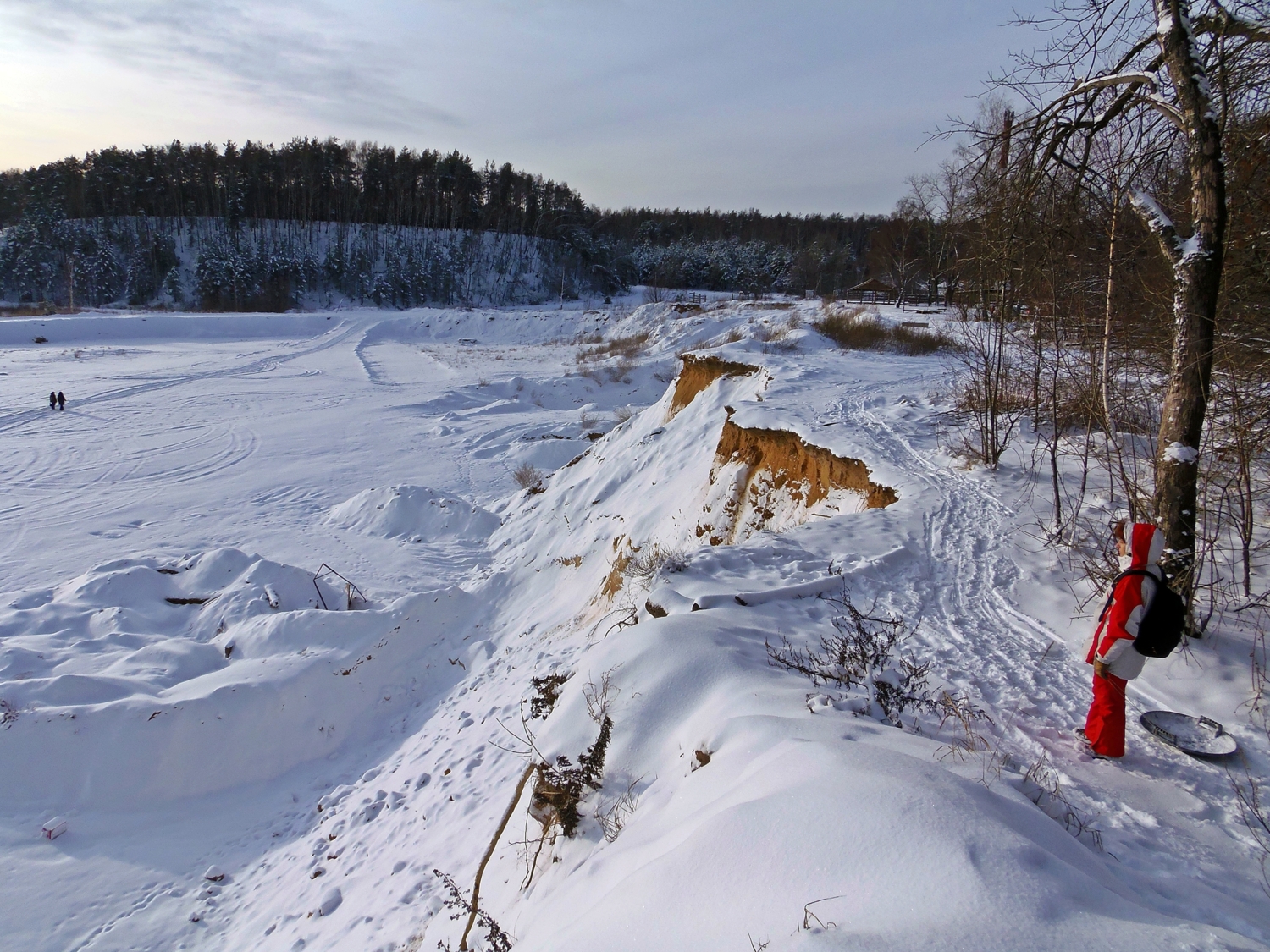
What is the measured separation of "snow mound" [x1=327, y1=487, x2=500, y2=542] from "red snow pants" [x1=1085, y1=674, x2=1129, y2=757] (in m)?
10.2

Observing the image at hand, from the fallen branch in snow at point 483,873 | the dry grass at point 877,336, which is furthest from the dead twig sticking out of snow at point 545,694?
the dry grass at point 877,336

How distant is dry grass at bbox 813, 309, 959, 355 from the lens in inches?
775

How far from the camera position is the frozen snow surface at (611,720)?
233 cm

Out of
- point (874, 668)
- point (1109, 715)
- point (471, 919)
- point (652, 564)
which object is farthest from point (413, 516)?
point (1109, 715)

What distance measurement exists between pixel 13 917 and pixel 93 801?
1.17 meters

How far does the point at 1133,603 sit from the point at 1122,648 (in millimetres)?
249

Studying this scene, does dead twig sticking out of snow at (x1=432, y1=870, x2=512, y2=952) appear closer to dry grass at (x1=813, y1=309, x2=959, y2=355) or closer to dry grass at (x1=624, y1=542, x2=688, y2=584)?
dry grass at (x1=624, y1=542, x2=688, y2=584)

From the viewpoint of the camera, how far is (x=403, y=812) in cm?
480

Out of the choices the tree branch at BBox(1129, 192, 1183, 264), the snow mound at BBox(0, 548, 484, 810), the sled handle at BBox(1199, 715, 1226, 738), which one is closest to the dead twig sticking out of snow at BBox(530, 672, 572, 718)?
the snow mound at BBox(0, 548, 484, 810)

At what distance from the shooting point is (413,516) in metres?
12.5

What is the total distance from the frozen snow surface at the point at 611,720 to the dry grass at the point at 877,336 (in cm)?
658

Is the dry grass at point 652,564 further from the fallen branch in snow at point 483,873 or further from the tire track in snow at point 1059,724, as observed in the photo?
the fallen branch in snow at point 483,873

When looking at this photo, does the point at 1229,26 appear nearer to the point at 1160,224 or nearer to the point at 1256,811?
the point at 1160,224

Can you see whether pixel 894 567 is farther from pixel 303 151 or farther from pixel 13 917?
pixel 303 151
